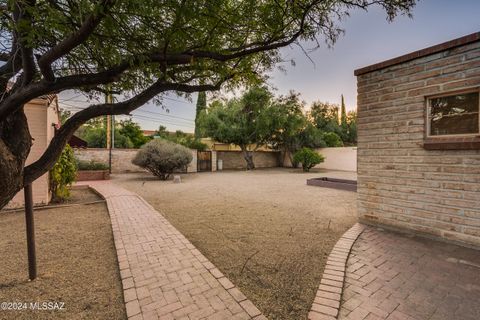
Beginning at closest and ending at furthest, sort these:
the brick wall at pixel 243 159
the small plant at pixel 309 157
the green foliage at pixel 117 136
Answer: the small plant at pixel 309 157, the brick wall at pixel 243 159, the green foliage at pixel 117 136

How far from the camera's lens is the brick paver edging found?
2033mm

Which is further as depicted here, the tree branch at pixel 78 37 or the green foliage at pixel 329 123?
the green foliage at pixel 329 123

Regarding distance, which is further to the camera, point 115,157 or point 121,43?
point 115,157

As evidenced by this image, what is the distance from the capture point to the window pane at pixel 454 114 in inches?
132

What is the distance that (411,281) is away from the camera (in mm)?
2504

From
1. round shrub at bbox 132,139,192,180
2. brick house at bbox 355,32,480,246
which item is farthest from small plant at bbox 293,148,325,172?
brick house at bbox 355,32,480,246

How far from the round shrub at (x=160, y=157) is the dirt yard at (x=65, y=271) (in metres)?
6.81

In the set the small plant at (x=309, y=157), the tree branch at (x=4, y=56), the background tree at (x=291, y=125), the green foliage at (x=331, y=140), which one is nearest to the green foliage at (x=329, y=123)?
the green foliage at (x=331, y=140)

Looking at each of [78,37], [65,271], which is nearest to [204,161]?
[65,271]

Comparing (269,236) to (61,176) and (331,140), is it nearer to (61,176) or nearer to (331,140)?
(61,176)

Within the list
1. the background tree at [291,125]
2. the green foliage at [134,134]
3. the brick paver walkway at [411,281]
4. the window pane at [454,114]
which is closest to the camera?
the brick paver walkway at [411,281]

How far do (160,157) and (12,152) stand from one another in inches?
392

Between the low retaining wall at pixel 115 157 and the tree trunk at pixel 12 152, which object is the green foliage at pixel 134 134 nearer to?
the low retaining wall at pixel 115 157

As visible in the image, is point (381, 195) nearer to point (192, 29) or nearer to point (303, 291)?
point (303, 291)
